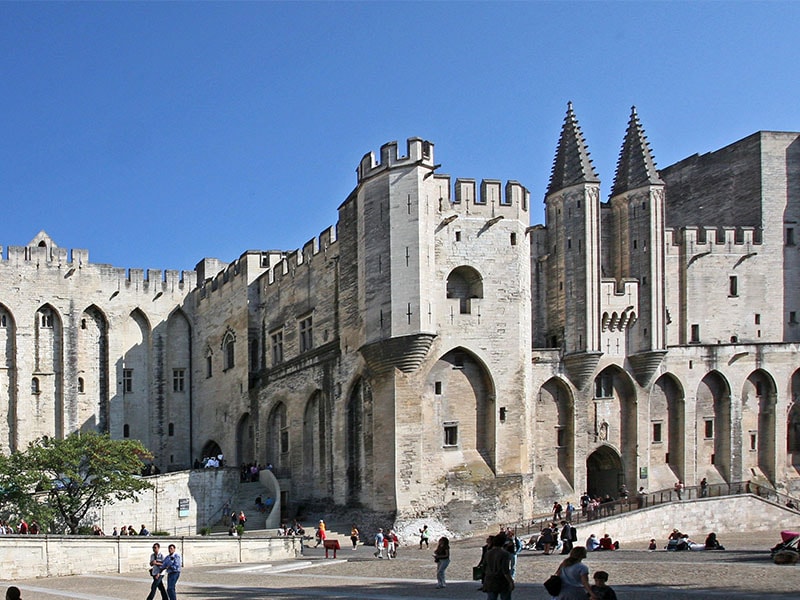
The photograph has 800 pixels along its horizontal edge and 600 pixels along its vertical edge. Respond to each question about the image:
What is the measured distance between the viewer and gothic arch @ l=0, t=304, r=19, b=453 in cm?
5262

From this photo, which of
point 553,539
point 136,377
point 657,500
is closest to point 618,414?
point 657,500

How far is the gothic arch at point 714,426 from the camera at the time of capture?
47.4 meters

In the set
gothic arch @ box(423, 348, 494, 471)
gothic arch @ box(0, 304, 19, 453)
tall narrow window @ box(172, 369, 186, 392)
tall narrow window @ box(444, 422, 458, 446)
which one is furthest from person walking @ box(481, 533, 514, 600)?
tall narrow window @ box(172, 369, 186, 392)

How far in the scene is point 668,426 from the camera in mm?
47250

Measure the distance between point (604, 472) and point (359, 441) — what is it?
40.1 ft

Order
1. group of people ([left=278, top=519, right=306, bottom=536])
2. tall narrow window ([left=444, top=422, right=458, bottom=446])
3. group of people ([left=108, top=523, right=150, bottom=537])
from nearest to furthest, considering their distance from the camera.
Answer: group of people ([left=278, top=519, right=306, bottom=536]) → group of people ([left=108, top=523, right=150, bottom=537]) → tall narrow window ([left=444, top=422, right=458, bottom=446])

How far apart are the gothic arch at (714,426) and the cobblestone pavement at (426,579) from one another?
18.7 m

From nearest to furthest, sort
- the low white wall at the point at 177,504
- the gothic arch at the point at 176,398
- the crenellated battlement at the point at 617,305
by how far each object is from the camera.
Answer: the low white wall at the point at 177,504 < the crenellated battlement at the point at 617,305 < the gothic arch at the point at 176,398

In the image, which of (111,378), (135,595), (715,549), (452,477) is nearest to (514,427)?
(452,477)

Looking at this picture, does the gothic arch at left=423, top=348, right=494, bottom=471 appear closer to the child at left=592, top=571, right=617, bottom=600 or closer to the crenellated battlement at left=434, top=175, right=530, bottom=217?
the crenellated battlement at left=434, top=175, right=530, bottom=217

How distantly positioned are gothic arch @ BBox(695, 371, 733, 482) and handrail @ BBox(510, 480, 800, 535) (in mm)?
1446

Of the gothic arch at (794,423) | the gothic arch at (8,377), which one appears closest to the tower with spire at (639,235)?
the gothic arch at (794,423)

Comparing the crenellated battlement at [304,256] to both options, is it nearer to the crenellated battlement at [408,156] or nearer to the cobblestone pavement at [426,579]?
the crenellated battlement at [408,156]

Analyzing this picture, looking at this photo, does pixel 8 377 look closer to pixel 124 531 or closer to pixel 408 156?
pixel 124 531
